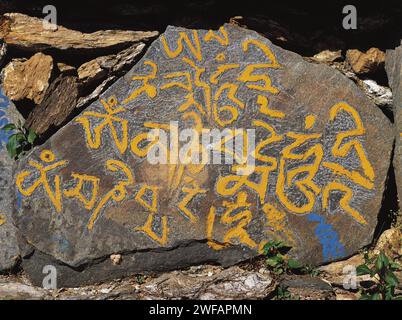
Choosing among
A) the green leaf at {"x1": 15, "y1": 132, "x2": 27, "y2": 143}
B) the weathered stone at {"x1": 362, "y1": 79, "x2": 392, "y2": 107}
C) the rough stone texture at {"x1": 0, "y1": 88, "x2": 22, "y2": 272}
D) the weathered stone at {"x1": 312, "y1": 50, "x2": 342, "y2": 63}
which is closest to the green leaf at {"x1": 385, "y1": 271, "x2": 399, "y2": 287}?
the weathered stone at {"x1": 362, "y1": 79, "x2": 392, "y2": 107}

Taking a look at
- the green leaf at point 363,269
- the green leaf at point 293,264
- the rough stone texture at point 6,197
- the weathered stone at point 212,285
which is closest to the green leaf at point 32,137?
the rough stone texture at point 6,197

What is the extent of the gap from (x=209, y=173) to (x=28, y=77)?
1.70 meters

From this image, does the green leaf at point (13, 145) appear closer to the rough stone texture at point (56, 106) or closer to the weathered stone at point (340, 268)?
the rough stone texture at point (56, 106)

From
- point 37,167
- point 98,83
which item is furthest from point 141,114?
point 37,167

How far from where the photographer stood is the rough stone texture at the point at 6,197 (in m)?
5.55

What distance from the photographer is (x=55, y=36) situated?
218 inches

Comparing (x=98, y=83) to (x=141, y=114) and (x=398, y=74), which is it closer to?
(x=141, y=114)

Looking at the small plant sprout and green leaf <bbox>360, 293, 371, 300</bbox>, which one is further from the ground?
the small plant sprout

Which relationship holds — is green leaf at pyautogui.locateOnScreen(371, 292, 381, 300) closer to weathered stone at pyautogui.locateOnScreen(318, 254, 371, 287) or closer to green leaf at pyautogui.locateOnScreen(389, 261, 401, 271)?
green leaf at pyautogui.locateOnScreen(389, 261, 401, 271)

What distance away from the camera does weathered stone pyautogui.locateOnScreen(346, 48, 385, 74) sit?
5.43 meters

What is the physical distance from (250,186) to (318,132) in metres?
0.67

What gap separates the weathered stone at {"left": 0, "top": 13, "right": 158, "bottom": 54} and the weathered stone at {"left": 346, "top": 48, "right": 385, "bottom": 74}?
1.56m

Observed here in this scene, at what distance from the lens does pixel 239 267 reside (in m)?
5.18

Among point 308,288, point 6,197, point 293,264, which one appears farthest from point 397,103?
point 6,197
